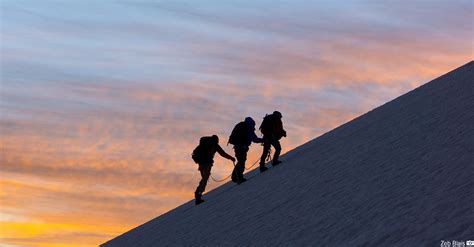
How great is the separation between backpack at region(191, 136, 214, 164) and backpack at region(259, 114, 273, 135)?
1.42 m

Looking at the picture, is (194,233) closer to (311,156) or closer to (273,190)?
(273,190)

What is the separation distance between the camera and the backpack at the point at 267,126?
17.4 metres

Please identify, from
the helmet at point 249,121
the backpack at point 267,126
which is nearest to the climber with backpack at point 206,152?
the helmet at point 249,121

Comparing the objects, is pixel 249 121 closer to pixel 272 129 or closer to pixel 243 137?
pixel 243 137

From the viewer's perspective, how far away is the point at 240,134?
55.9 ft

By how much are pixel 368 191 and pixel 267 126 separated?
638 cm

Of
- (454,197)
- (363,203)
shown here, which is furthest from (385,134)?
(454,197)

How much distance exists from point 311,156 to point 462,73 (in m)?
4.69

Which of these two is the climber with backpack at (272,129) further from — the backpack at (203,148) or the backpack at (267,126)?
the backpack at (203,148)

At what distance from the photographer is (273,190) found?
15.3 meters

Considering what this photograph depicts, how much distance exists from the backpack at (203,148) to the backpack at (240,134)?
0.68m

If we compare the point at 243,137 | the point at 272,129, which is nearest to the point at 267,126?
the point at 272,129

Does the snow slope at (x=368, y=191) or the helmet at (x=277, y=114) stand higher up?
the helmet at (x=277, y=114)

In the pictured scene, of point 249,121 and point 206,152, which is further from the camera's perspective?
point 249,121
